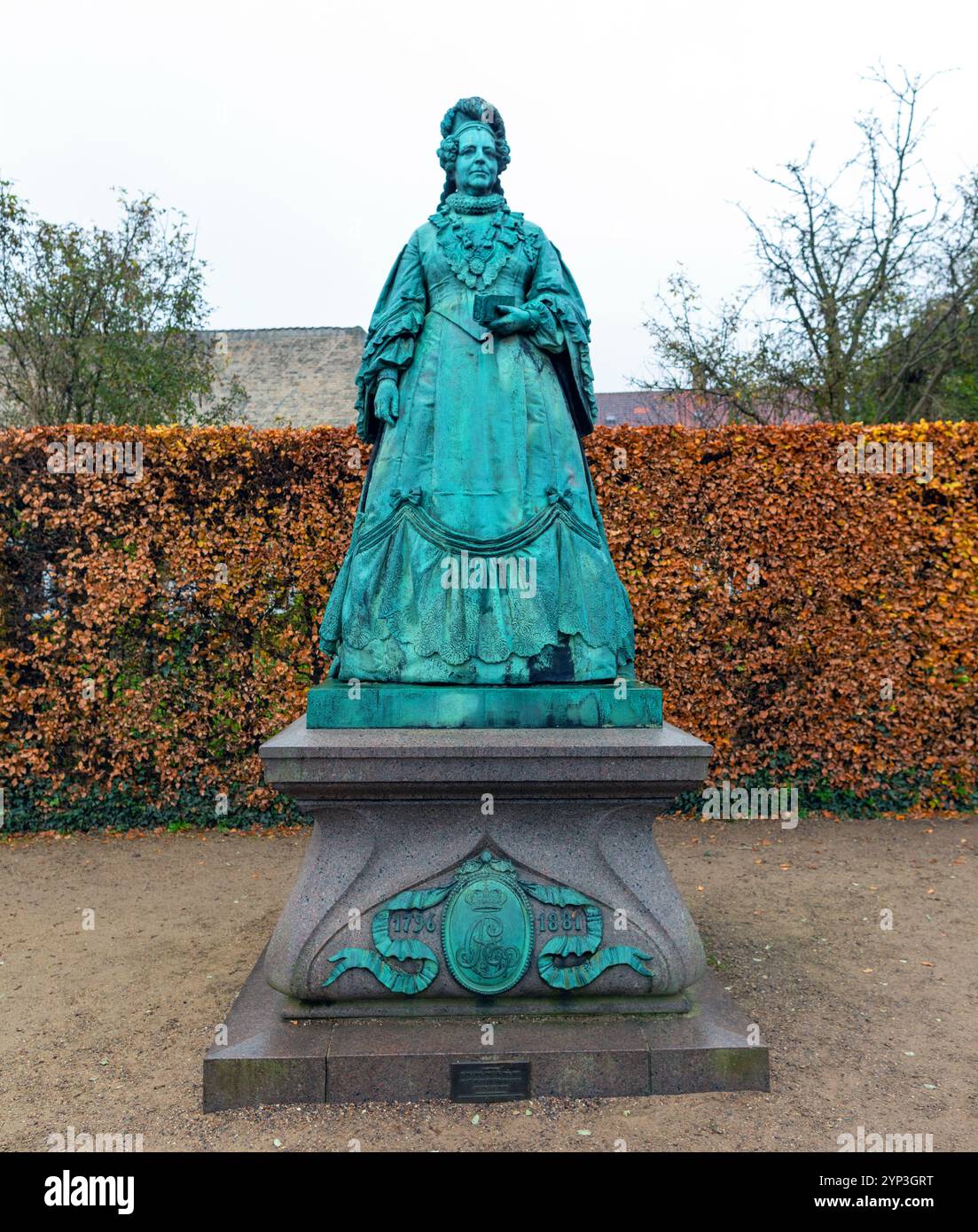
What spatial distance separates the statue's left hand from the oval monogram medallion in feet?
7.39

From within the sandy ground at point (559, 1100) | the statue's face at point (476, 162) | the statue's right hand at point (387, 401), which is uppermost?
the statue's face at point (476, 162)

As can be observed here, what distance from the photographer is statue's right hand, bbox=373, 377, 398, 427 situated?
3.80m

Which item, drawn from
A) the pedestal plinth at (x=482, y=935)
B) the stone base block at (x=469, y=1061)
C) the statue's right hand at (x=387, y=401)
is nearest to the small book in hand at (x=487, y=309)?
the statue's right hand at (x=387, y=401)

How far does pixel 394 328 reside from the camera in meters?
3.85

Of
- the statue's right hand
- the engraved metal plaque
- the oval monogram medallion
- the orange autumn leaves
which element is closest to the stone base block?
the engraved metal plaque

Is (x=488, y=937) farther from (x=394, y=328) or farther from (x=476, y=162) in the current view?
(x=476, y=162)

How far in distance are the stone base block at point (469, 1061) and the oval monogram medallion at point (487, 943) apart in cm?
15

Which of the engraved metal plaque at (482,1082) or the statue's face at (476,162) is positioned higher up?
the statue's face at (476,162)

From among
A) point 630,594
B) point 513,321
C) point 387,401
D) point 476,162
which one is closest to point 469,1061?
point 387,401

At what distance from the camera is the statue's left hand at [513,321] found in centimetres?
370

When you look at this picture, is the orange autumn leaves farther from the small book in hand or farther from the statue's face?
the small book in hand

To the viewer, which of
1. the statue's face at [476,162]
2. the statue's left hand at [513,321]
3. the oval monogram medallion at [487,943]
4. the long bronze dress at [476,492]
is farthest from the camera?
the statue's face at [476,162]

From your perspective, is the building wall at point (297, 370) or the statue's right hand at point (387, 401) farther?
the building wall at point (297, 370)

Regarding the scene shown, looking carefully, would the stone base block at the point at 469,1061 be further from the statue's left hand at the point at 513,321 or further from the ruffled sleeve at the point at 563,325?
the statue's left hand at the point at 513,321
